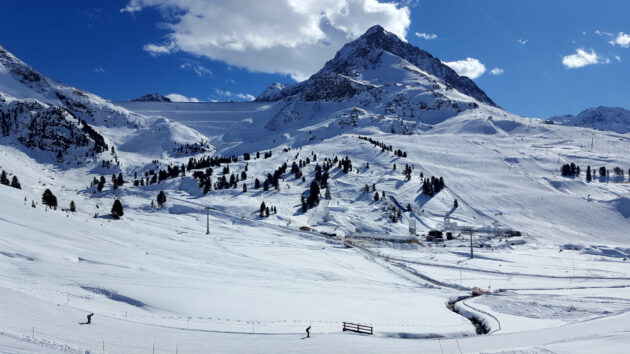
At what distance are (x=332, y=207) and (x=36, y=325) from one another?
88105 mm

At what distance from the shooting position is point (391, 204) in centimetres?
10750

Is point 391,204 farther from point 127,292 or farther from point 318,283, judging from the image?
point 127,292

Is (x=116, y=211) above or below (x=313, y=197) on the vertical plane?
below

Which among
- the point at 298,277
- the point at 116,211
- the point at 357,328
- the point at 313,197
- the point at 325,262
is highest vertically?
the point at 313,197

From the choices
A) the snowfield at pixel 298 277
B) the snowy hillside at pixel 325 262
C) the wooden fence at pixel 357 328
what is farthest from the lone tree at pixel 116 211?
the wooden fence at pixel 357 328

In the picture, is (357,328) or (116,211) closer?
(357,328)

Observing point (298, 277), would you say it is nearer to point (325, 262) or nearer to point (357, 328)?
point (325, 262)

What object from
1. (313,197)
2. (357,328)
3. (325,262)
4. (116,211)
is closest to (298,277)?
(325,262)

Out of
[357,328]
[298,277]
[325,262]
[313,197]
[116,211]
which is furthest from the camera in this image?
[313,197]

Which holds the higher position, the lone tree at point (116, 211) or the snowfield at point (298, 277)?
the lone tree at point (116, 211)

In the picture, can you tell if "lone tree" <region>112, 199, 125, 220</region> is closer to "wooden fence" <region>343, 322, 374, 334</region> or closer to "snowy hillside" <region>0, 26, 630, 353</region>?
"snowy hillside" <region>0, 26, 630, 353</region>

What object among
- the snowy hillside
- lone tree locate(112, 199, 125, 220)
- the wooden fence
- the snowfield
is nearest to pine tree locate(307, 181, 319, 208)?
the snowy hillside

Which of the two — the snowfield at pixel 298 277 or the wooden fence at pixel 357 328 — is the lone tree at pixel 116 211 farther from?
the wooden fence at pixel 357 328

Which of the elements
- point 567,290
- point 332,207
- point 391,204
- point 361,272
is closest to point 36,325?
point 361,272
